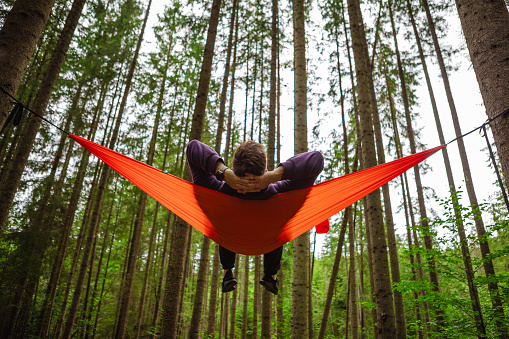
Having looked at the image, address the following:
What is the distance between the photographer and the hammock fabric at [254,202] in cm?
165

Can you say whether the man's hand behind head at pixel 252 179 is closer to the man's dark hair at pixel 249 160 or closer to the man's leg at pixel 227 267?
the man's dark hair at pixel 249 160

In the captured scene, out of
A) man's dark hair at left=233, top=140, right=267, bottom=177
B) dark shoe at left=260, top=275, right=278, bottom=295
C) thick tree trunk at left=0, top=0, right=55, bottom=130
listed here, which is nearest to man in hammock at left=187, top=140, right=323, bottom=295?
man's dark hair at left=233, top=140, right=267, bottom=177

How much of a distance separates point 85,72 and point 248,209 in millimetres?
5859

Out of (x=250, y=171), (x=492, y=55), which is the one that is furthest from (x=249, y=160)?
(x=492, y=55)

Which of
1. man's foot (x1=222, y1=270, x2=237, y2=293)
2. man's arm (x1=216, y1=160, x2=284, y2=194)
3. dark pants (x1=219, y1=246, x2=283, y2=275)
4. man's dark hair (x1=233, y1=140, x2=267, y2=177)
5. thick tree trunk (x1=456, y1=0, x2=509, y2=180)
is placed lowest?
man's foot (x1=222, y1=270, x2=237, y2=293)

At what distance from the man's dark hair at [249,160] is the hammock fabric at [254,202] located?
10.0 inches

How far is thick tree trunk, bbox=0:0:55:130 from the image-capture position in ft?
4.21

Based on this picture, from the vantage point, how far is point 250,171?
1.40 metres

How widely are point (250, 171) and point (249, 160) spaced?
2.3 inches

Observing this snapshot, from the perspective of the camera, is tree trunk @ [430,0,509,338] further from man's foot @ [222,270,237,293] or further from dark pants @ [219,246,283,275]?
man's foot @ [222,270,237,293]

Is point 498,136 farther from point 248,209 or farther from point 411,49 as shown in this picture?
point 411,49

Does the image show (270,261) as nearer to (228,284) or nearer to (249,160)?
(228,284)

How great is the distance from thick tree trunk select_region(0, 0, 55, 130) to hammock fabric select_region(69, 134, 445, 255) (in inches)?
15.2

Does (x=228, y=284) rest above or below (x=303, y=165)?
below
